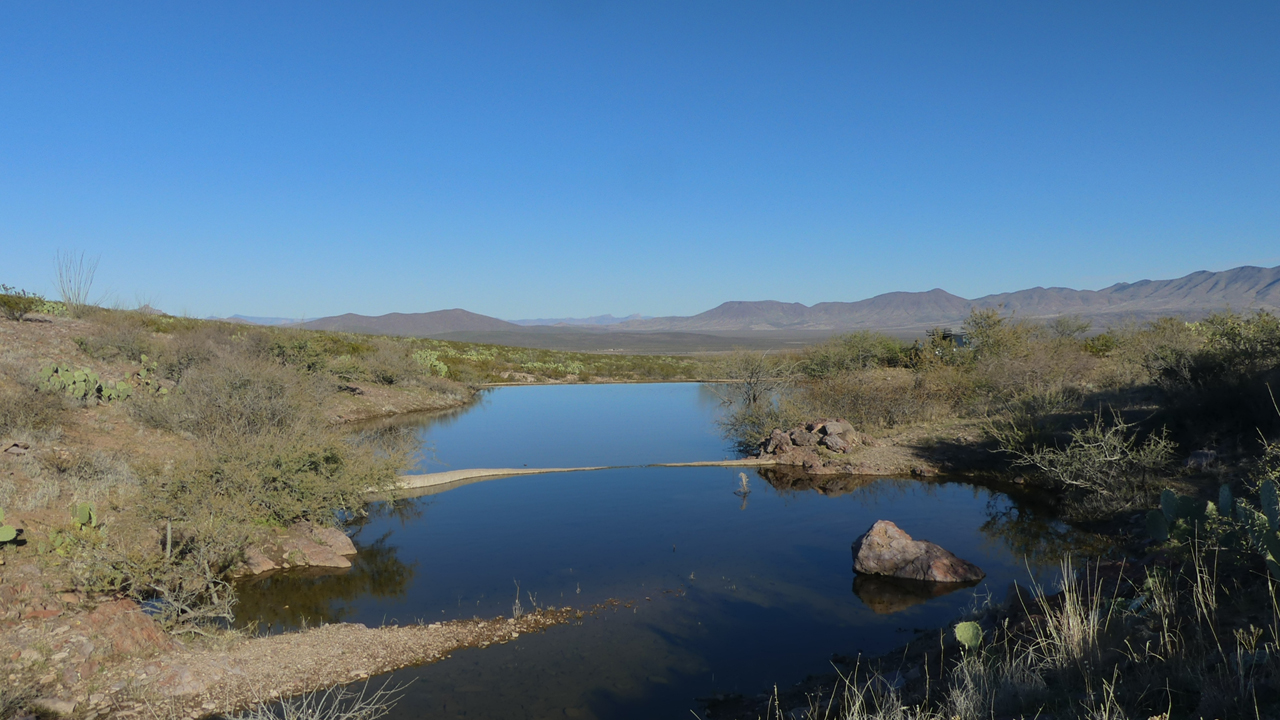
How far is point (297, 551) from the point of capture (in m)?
11.3

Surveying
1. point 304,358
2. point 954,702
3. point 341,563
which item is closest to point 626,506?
point 341,563

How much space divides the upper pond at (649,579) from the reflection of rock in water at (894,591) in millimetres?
39

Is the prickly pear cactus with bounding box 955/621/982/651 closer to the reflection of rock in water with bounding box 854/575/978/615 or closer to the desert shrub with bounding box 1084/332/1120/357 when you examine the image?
the reflection of rock in water with bounding box 854/575/978/615

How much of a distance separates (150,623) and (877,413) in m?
19.6

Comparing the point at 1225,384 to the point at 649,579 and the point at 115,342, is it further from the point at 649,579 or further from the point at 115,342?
the point at 115,342

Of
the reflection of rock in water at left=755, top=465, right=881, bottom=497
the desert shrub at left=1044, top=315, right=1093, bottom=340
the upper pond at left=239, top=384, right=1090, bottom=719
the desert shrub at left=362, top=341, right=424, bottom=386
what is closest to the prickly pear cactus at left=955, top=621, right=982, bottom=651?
the upper pond at left=239, top=384, right=1090, bottom=719

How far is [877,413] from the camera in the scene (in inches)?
880

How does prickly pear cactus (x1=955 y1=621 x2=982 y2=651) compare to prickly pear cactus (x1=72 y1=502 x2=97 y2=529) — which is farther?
prickly pear cactus (x1=72 y1=502 x2=97 y2=529)

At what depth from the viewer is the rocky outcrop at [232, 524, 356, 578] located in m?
10.8

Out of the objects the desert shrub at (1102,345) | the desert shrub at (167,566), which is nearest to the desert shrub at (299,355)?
the desert shrub at (167,566)

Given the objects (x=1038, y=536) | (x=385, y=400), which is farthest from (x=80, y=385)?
(x=1038, y=536)

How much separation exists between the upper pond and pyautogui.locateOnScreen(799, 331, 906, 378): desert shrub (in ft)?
43.4

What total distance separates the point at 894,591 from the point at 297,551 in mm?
9244

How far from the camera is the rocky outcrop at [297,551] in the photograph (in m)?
→ 10.8
